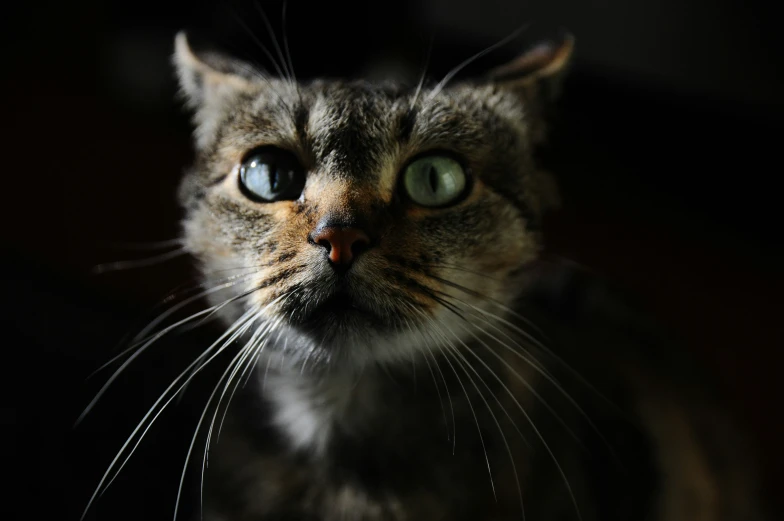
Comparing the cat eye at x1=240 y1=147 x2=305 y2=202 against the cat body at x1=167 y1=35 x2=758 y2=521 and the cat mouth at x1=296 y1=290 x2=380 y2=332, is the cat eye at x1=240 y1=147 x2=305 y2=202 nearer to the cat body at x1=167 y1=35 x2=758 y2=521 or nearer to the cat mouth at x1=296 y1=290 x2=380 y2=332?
the cat body at x1=167 y1=35 x2=758 y2=521

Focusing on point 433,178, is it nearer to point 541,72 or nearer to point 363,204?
point 363,204

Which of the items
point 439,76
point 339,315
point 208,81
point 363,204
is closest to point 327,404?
point 339,315

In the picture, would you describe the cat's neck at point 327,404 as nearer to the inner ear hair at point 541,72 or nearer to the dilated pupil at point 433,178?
the dilated pupil at point 433,178

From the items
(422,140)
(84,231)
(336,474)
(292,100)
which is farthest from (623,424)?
(84,231)

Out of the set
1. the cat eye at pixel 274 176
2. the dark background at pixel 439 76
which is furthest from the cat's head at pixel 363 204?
the dark background at pixel 439 76

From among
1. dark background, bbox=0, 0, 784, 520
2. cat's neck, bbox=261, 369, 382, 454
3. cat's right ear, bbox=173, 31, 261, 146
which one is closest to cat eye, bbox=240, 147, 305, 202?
cat's right ear, bbox=173, 31, 261, 146

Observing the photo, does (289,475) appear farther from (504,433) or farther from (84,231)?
(84,231)

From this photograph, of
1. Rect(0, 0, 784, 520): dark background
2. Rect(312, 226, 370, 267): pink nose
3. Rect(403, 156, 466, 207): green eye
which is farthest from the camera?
Rect(0, 0, 784, 520): dark background
